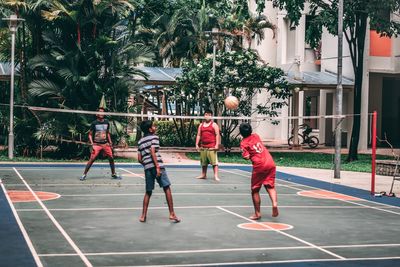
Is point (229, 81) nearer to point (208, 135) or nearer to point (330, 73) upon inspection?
point (330, 73)

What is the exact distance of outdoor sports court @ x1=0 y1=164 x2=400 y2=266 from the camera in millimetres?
9820

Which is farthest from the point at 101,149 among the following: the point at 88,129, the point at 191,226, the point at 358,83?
the point at 358,83

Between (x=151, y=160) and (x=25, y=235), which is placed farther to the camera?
(x=151, y=160)

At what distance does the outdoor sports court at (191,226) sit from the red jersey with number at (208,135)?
3.67 feet

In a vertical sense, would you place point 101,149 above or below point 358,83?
below

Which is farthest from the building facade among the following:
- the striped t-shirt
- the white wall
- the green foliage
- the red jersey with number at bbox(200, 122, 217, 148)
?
the striped t-shirt

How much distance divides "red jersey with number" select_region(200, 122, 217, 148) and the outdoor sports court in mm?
1120

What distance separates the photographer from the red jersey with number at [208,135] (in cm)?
2064

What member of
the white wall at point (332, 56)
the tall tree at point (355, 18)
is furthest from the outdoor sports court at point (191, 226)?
the white wall at point (332, 56)

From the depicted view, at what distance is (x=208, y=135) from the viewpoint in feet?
68.0

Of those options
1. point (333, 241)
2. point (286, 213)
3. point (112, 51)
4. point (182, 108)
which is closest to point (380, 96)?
point (182, 108)

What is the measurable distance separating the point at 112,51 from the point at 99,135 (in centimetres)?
953

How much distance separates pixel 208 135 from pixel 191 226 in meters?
8.30

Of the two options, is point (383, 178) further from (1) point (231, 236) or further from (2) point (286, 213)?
(1) point (231, 236)
